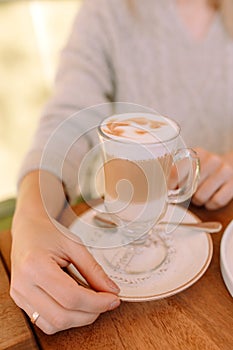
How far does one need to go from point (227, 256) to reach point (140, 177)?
0.14 meters

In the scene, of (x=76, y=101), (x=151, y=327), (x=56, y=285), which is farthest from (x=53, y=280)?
(x=76, y=101)

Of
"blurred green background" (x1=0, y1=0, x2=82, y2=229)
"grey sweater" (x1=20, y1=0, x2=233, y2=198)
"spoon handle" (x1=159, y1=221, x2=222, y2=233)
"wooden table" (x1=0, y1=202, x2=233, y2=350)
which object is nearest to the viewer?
"wooden table" (x1=0, y1=202, x2=233, y2=350)

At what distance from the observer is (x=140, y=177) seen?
1.43ft

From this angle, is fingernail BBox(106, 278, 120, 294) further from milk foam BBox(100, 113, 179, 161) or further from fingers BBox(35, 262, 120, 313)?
milk foam BBox(100, 113, 179, 161)

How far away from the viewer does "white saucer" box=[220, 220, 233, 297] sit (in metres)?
0.42

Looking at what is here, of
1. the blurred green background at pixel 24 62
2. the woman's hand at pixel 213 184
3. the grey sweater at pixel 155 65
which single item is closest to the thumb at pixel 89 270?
the woman's hand at pixel 213 184

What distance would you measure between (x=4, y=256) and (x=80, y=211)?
0.13 metres

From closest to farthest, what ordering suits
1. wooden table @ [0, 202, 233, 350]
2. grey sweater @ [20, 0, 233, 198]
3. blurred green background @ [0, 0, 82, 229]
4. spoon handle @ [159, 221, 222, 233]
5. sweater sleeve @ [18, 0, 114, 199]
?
wooden table @ [0, 202, 233, 350]
spoon handle @ [159, 221, 222, 233]
sweater sleeve @ [18, 0, 114, 199]
grey sweater @ [20, 0, 233, 198]
blurred green background @ [0, 0, 82, 229]

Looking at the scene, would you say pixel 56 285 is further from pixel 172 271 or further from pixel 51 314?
pixel 172 271

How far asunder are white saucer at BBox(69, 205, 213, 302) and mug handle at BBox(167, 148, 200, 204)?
0.06 meters

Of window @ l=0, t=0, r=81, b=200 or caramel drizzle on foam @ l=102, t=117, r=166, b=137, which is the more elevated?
caramel drizzle on foam @ l=102, t=117, r=166, b=137

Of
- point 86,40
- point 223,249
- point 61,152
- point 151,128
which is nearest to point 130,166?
point 151,128

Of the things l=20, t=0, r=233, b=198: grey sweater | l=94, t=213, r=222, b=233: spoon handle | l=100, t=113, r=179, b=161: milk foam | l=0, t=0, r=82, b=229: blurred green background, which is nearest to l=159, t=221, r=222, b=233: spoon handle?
l=94, t=213, r=222, b=233: spoon handle

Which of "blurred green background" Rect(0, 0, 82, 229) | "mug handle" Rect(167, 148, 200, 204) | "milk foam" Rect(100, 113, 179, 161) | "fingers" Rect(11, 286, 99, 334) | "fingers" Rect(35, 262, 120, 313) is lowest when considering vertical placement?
"blurred green background" Rect(0, 0, 82, 229)
